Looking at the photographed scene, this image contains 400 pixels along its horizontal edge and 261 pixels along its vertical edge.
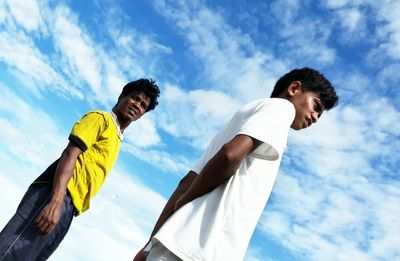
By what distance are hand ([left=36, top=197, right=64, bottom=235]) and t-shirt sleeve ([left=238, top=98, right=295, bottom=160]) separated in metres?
1.84

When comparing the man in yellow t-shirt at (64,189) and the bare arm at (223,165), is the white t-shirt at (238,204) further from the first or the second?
the man in yellow t-shirt at (64,189)

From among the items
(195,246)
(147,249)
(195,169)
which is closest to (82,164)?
(195,169)

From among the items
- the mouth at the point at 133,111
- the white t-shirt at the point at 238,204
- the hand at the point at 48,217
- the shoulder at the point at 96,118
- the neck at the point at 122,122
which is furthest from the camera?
the mouth at the point at 133,111

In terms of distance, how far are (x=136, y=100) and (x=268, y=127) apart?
2584mm

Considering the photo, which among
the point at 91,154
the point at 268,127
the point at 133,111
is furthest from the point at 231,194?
the point at 133,111

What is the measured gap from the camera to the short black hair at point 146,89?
4.83m

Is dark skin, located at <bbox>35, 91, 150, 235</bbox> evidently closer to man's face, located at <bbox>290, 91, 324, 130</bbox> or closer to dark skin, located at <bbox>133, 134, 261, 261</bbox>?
dark skin, located at <bbox>133, 134, 261, 261</bbox>

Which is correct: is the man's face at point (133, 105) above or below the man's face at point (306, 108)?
above

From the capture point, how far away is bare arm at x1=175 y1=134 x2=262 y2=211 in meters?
2.24

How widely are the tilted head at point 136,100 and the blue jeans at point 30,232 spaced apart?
46.9 inches

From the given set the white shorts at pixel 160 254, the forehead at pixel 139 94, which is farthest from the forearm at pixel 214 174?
the forehead at pixel 139 94

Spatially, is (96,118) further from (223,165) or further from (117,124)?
(223,165)

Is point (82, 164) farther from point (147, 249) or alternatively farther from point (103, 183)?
point (147, 249)

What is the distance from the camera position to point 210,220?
2.20m
